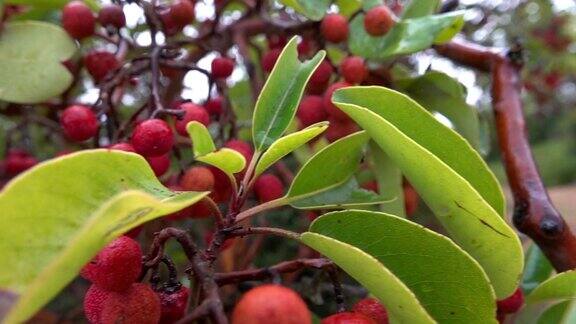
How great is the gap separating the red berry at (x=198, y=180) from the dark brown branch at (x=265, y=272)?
150 millimetres

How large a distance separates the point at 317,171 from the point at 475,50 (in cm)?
48

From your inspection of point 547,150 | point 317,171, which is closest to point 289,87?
point 317,171

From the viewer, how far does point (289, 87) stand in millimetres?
638

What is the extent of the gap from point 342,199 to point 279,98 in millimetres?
137

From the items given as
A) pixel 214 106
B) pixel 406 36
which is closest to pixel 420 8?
pixel 406 36

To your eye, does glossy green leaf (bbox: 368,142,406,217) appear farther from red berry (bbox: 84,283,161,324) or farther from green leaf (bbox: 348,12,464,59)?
red berry (bbox: 84,283,161,324)

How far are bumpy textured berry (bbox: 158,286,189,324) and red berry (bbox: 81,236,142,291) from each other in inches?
1.4

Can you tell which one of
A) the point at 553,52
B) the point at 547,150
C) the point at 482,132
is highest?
the point at 482,132

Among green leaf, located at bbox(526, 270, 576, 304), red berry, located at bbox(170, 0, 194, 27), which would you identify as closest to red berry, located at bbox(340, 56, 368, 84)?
red berry, located at bbox(170, 0, 194, 27)

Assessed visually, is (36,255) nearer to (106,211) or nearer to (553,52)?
(106,211)

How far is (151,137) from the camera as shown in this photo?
66 cm

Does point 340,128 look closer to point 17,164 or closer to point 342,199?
point 342,199

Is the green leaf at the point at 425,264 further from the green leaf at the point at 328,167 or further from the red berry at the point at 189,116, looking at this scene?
the red berry at the point at 189,116

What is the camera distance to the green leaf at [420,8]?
91 cm
